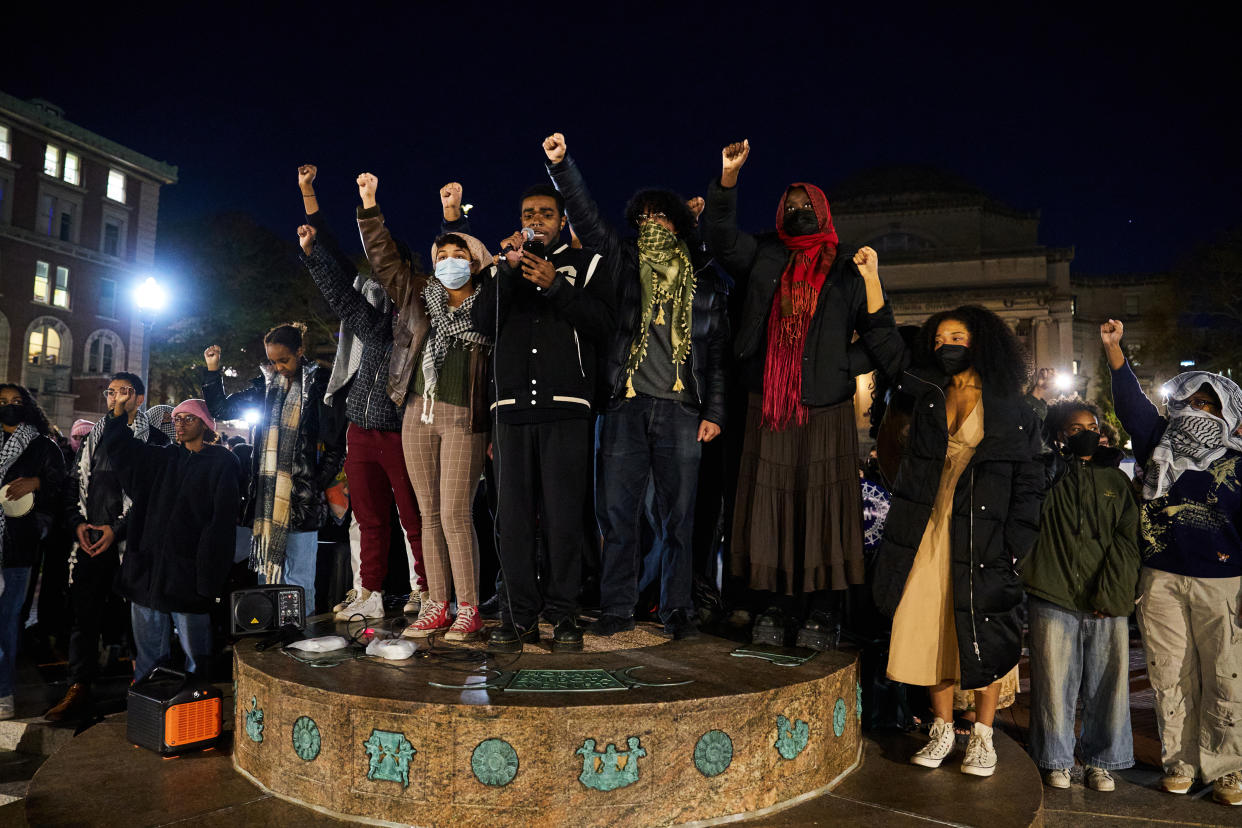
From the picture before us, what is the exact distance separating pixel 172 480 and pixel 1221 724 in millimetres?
6034

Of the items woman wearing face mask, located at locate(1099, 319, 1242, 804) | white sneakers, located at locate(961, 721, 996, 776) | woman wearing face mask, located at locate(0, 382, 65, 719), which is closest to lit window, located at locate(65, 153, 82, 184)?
woman wearing face mask, located at locate(0, 382, 65, 719)

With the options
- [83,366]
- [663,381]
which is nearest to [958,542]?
[663,381]

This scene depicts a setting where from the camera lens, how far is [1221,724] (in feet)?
14.6

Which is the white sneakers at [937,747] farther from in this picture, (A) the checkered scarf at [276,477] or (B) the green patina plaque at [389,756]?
(A) the checkered scarf at [276,477]

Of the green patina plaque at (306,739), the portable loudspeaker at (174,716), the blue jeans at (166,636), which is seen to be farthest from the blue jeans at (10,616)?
the green patina plaque at (306,739)

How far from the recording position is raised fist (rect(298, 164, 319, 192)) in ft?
16.0

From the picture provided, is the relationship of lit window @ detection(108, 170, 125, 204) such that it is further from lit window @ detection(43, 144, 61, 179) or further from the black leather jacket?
the black leather jacket

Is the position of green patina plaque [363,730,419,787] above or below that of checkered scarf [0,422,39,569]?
below

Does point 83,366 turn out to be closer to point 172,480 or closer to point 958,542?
point 172,480

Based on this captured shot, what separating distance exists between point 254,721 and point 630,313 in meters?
2.57

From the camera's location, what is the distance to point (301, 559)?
613 centimetres

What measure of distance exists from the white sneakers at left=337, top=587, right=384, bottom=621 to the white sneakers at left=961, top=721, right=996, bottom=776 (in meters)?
3.19

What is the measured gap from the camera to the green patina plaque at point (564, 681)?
3.43 meters

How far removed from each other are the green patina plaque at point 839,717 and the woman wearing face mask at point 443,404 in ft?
5.75
